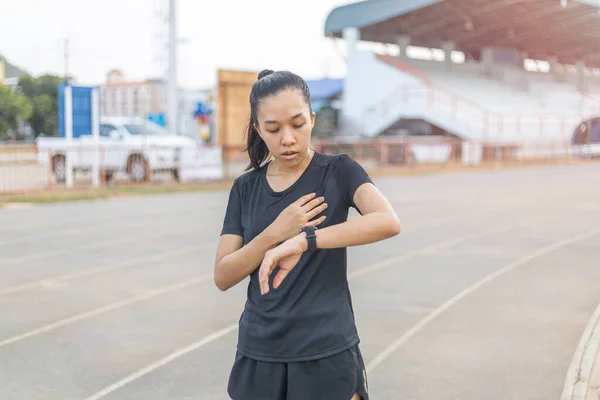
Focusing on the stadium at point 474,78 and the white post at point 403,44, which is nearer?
the stadium at point 474,78

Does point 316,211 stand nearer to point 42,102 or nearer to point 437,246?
point 437,246

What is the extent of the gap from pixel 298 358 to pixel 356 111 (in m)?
43.9

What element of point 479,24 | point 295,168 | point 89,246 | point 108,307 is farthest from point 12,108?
point 295,168

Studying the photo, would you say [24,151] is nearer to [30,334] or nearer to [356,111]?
[30,334]

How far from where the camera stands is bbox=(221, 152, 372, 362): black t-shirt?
102 inches

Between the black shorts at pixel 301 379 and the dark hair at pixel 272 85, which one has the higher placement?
the dark hair at pixel 272 85

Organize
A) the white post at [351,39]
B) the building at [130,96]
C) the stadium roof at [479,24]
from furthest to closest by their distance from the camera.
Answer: the building at [130,96]
the white post at [351,39]
the stadium roof at [479,24]

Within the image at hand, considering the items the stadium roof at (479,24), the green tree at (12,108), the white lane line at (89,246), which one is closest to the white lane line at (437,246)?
the white lane line at (89,246)

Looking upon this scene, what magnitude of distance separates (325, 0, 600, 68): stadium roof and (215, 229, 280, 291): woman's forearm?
36.4m

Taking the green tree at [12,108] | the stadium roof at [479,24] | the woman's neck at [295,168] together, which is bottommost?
the woman's neck at [295,168]

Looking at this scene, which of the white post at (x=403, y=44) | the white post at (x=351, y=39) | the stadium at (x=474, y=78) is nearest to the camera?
the stadium at (x=474, y=78)

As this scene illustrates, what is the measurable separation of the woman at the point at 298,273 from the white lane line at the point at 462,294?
132 inches

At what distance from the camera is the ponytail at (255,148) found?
9.40 feet

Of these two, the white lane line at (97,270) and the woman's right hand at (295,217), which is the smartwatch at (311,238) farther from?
the white lane line at (97,270)
